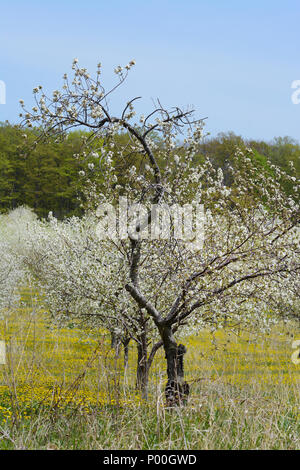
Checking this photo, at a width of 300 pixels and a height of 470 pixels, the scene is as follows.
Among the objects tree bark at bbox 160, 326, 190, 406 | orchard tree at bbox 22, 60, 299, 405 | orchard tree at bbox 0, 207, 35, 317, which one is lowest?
tree bark at bbox 160, 326, 190, 406

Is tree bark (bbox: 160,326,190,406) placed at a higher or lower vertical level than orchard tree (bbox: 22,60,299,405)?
lower

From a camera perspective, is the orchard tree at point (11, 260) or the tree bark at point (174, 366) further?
the orchard tree at point (11, 260)

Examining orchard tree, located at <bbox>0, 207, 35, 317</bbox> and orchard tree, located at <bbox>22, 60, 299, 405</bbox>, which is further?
orchard tree, located at <bbox>0, 207, 35, 317</bbox>

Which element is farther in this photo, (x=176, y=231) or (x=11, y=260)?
(x=11, y=260)

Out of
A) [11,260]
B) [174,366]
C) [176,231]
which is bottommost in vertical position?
[174,366]

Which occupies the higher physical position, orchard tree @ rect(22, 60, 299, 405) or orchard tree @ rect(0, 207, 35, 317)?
orchard tree @ rect(0, 207, 35, 317)

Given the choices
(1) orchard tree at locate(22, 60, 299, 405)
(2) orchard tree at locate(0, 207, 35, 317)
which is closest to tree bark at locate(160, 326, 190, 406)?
(1) orchard tree at locate(22, 60, 299, 405)

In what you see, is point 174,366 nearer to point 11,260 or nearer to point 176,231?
point 176,231

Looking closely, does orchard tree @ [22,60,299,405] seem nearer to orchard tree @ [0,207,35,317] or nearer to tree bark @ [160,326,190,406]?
tree bark @ [160,326,190,406]

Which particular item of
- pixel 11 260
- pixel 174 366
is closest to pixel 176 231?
pixel 174 366

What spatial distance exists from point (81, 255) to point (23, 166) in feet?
147

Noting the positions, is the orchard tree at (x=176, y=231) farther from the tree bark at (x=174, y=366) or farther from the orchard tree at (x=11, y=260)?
the orchard tree at (x=11, y=260)

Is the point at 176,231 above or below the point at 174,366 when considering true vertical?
above

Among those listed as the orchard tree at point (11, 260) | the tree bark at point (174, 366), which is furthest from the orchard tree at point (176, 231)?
the orchard tree at point (11, 260)
